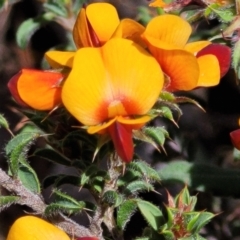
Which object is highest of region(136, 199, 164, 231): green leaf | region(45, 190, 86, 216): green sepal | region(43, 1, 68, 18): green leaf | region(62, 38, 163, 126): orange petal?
region(62, 38, 163, 126): orange petal

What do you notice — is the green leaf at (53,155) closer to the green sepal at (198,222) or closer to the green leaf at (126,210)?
the green leaf at (126,210)

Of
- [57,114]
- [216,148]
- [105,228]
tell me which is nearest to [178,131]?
[216,148]

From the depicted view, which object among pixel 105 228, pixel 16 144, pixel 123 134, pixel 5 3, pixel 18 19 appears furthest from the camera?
pixel 18 19

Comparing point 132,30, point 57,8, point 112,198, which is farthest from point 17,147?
point 57,8

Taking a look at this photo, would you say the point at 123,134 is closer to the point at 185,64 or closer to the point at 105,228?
the point at 185,64

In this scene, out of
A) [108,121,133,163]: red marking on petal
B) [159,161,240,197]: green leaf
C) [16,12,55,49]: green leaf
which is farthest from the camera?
[16,12,55,49]: green leaf

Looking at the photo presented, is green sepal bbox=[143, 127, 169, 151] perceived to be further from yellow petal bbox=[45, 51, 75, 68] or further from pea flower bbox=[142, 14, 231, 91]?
yellow petal bbox=[45, 51, 75, 68]

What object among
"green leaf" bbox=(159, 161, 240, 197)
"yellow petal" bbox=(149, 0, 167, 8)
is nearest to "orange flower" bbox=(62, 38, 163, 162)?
"yellow petal" bbox=(149, 0, 167, 8)
